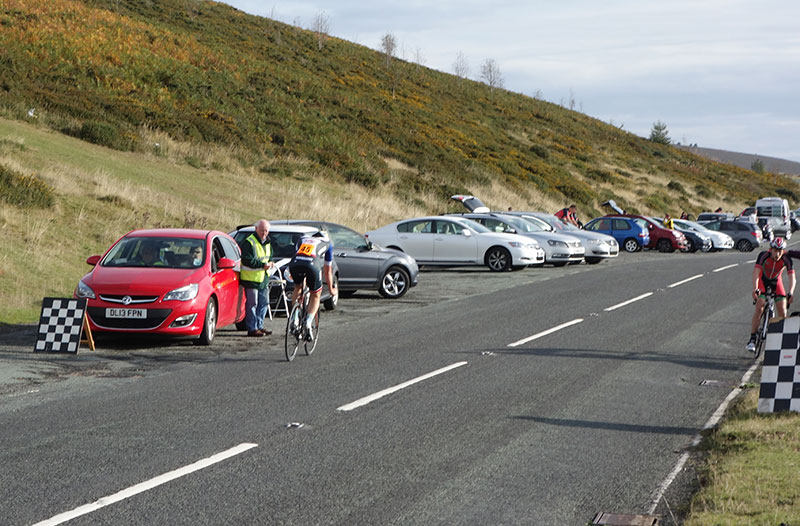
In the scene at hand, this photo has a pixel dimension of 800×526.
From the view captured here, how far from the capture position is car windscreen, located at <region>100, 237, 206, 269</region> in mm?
13648

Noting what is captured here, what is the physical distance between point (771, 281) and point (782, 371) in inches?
177

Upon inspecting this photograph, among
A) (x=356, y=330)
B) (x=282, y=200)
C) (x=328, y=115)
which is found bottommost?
(x=356, y=330)

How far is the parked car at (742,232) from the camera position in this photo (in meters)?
45.9

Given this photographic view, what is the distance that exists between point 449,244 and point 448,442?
64.7ft

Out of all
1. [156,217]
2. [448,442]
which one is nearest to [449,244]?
[156,217]

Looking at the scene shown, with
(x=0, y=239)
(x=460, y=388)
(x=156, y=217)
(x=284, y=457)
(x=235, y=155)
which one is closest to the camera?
(x=284, y=457)

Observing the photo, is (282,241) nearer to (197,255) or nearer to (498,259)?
(197,255)

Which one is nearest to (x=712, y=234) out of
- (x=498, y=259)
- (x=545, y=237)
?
(x=545, y=237)

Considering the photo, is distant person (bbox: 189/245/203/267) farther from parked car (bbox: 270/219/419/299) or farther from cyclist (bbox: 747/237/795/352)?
cyclist (bbox: 747/237/795/352)

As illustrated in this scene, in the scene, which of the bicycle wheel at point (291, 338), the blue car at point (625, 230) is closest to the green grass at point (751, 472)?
the bicycle wheel at point (291, 338)

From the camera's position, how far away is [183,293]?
42.0 feet

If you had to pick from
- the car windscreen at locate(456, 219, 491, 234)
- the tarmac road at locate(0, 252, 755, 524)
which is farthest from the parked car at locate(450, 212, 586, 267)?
the tarmac road at locate(0, 252, 755, 524)

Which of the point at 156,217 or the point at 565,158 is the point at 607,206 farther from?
the point at 156,217

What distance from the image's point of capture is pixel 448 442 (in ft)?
25.0
